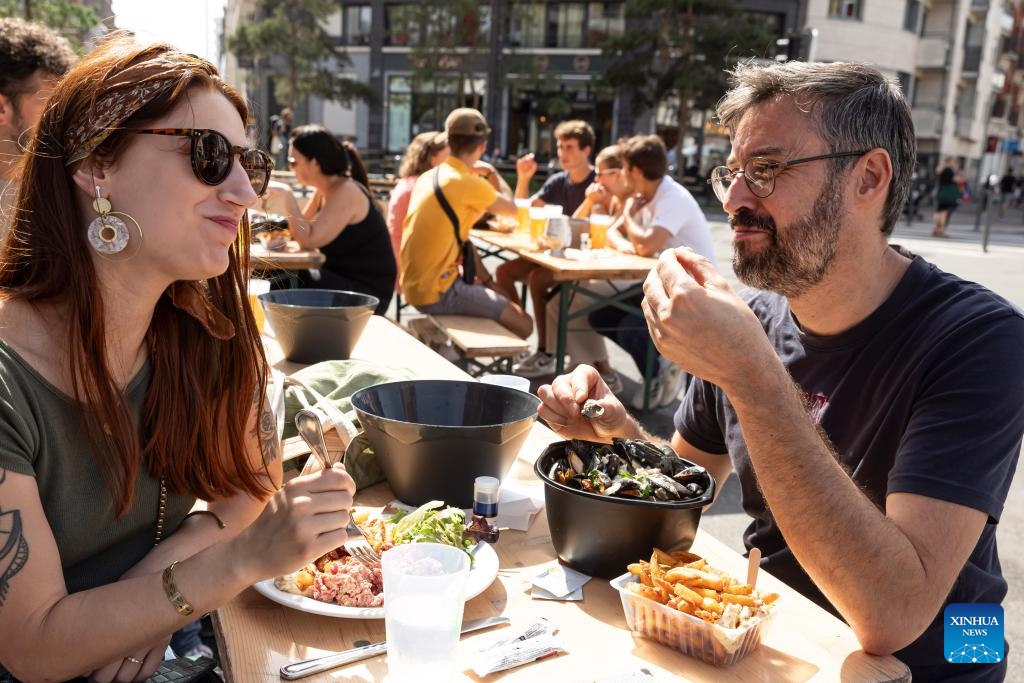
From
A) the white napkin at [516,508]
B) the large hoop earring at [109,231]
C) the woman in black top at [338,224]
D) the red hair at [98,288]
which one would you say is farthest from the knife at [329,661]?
the woman in black top at [338,224]

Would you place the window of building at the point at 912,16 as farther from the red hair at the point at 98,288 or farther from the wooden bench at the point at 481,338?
the red hair at the point at 98,288

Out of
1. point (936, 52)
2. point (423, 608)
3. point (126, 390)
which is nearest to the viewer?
point (423, 608)

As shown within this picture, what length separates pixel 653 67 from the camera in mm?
32781

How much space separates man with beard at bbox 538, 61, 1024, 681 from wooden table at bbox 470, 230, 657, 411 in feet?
10.7

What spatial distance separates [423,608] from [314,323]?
5.70 ft

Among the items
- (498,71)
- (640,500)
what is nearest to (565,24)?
(498,71)

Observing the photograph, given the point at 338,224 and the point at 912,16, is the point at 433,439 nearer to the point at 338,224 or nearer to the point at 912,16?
the point at 338,224

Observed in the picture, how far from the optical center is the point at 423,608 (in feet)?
3.74

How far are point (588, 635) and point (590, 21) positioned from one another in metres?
40.0

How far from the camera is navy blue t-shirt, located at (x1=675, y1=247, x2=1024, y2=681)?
1573 millimetres

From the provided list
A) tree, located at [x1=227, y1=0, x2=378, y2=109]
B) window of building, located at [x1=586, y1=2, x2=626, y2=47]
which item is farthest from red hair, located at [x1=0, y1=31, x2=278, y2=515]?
window of building, located at [x1=586, y1=2, x2=626, y2=47]

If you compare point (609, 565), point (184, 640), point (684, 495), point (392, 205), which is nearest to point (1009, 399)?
point (684, 495)

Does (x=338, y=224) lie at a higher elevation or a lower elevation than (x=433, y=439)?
lower

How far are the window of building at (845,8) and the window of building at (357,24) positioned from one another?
21.5 metres
